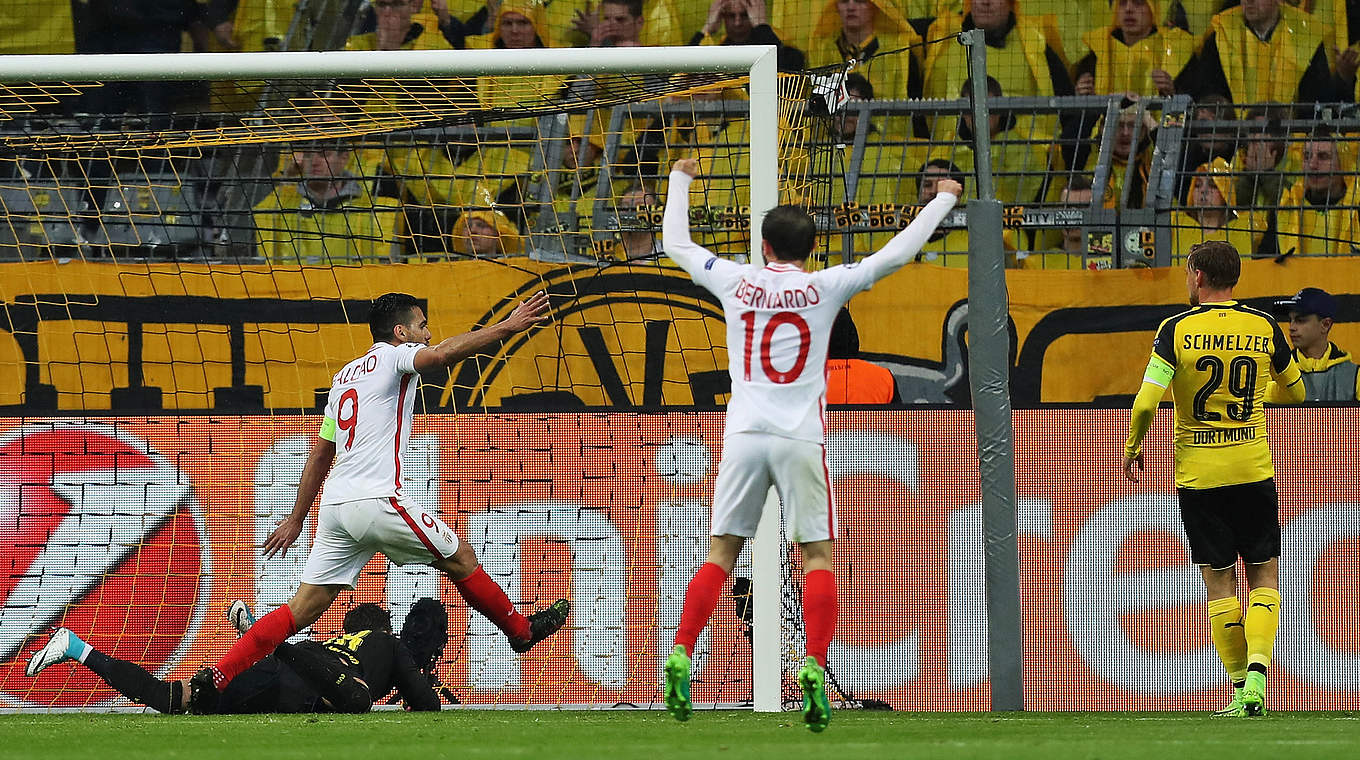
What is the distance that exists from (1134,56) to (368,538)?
8.06m

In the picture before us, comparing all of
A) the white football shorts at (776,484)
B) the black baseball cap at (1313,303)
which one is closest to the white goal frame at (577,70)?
the white football shorts at (776,484)

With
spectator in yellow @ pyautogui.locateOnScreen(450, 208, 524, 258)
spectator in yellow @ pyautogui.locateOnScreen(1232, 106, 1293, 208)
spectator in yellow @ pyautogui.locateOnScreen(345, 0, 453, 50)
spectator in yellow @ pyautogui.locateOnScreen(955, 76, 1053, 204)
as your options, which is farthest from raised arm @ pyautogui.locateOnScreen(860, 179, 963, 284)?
spectator in yellow @ pyautogui.locateOnScreen(345, 0, 453, 50)

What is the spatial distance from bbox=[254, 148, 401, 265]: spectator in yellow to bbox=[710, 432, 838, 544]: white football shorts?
15.4ft

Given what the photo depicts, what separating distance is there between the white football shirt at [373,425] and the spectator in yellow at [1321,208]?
5.86 m

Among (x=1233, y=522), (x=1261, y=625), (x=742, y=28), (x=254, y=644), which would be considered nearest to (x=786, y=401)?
(x=1233, y=522)

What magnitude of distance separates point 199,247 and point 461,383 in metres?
2.21

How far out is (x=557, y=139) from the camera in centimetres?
842

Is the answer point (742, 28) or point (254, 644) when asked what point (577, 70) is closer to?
point (254, 644)

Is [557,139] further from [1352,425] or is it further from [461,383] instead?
[1352,425]

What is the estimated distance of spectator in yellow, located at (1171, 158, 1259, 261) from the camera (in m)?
10.0

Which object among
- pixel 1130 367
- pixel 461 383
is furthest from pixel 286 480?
pixel 1130 367

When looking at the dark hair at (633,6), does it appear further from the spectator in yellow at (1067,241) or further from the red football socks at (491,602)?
the red football socks at (491,602)

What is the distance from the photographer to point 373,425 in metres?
6.17

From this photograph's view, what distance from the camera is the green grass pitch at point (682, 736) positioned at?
4.16m
